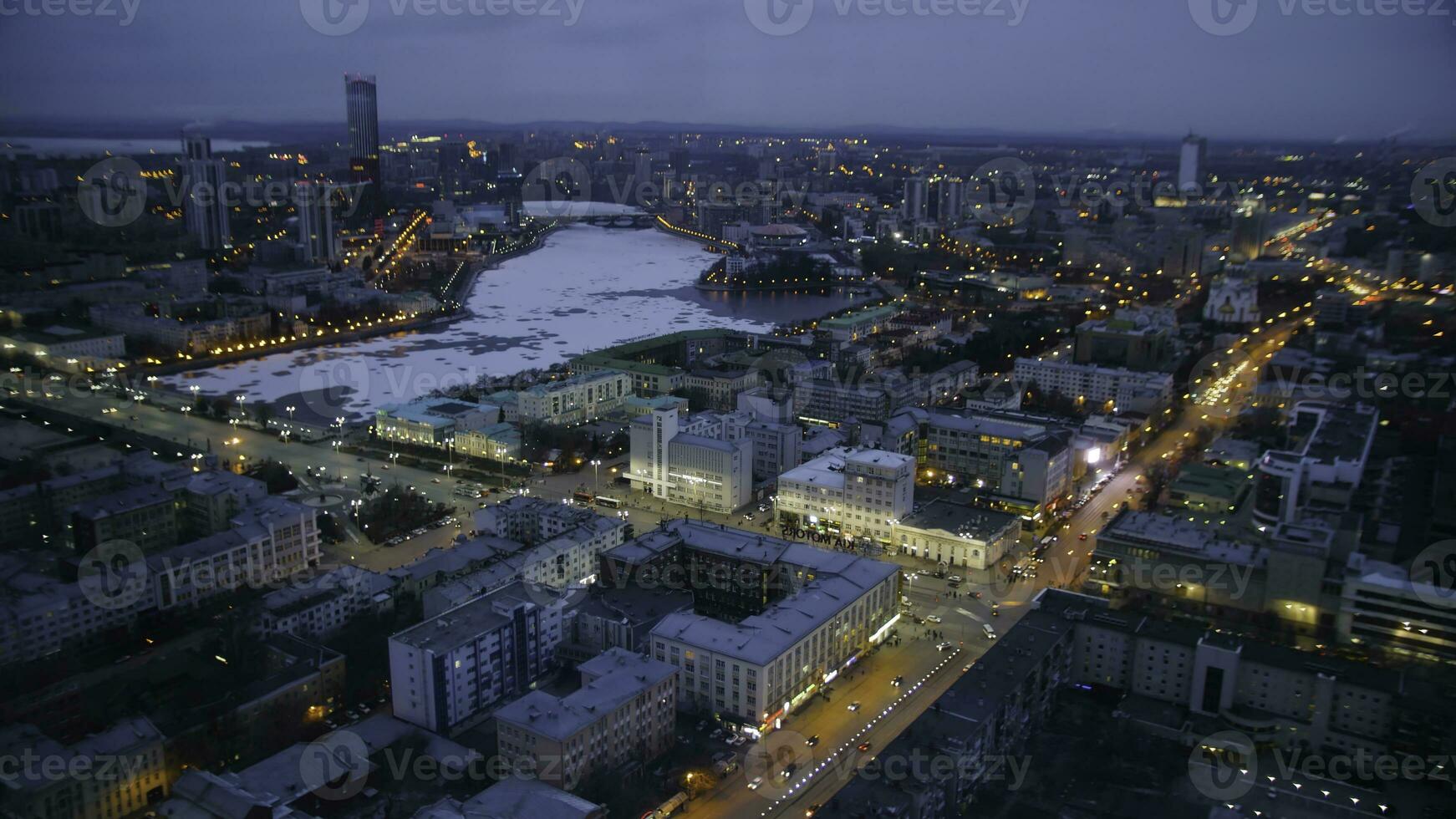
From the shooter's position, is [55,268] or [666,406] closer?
[666,406]

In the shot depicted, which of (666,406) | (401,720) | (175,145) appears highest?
(175,145)

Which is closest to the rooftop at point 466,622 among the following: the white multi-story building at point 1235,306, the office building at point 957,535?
the office building at point 957,535

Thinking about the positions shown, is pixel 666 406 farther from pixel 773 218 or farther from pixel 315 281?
pixel 773 218

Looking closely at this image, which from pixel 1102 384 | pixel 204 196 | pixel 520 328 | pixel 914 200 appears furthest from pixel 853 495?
pixel 914 200

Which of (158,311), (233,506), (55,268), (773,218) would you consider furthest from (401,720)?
(773,218)

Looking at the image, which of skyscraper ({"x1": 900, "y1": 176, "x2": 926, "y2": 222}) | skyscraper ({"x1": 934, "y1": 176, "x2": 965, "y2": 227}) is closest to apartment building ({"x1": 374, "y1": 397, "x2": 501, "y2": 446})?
skyscraper ({"x1": 900, "y1": 176, "x2": 926, "y2": 222})

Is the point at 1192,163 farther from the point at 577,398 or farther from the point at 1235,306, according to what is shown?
the point at 577,398
